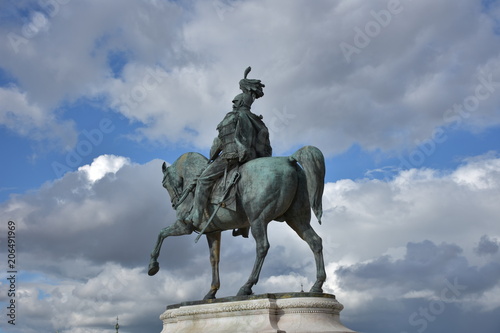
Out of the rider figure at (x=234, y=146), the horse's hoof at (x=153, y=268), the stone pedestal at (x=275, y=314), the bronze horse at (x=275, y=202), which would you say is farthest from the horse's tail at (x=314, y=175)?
the horse's hoof at (x=153, y=268)

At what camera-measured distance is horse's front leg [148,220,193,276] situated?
1617 cm

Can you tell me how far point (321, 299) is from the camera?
1365cm

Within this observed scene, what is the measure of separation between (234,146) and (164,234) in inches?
120

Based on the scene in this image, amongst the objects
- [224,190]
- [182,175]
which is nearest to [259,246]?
[224,190]

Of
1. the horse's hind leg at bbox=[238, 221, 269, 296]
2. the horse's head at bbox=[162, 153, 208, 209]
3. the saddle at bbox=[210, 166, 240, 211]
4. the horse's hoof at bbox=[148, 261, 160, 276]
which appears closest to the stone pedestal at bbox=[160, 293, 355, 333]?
the horse's hind leg at bbox=[238, 221, 269, 296]

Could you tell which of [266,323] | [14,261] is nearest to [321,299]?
[266,323]

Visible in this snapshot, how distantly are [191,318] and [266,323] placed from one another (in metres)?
2.40

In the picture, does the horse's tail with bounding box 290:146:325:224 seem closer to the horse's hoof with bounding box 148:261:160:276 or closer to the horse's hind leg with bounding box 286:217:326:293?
the horse's hind leg with bounding box 286:217:326:293

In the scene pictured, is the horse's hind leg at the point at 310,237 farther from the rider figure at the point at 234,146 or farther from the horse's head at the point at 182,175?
the horse's head at the point at 182,175

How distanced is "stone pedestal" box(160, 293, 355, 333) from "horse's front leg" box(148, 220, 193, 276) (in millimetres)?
2291

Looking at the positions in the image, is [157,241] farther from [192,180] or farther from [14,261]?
[14,261]

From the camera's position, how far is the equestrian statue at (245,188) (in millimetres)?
14664

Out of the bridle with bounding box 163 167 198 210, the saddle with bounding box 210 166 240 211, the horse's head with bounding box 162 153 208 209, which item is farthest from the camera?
the horse's head with bounding box 162 153 208 209

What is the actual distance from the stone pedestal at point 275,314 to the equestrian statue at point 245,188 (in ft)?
1.92
